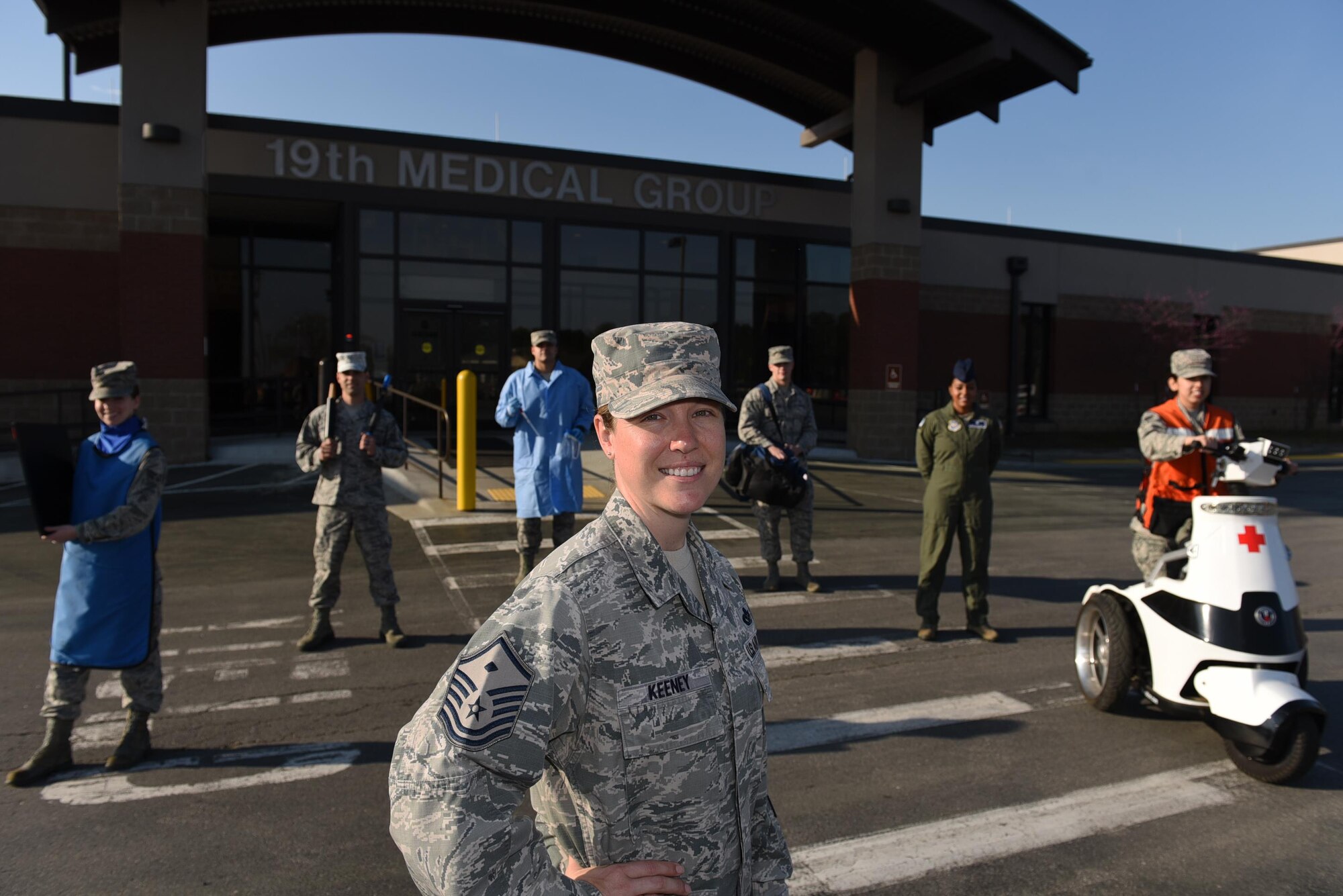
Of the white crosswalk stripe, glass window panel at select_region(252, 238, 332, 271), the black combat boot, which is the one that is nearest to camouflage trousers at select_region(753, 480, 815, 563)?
the black combat boot

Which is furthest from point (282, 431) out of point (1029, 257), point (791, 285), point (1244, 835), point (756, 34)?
point (1029, 257)

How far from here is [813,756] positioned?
4484mm

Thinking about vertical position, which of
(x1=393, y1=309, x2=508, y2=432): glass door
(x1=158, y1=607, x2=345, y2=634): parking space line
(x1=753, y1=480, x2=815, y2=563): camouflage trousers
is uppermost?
(x1=393, y1=309, x2=508, y2=432): glass door

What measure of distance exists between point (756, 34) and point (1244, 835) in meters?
20.6

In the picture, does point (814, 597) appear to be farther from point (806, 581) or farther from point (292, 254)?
point (292, 254)

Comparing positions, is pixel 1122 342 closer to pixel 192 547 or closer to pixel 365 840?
pixel 192 547

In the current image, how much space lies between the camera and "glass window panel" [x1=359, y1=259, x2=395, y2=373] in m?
18.2

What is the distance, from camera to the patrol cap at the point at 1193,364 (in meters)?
5.40

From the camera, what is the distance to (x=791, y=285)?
70.5 ft

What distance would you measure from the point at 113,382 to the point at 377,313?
1461cm

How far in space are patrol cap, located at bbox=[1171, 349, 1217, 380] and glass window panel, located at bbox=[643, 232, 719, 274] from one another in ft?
50.7

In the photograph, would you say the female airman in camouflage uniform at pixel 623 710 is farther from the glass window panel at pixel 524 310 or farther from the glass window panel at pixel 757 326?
the glass window panel at pixel 757 326

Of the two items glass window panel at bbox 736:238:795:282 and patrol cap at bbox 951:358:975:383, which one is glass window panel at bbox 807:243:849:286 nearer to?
glass window panel at bbox 736:238:795:282

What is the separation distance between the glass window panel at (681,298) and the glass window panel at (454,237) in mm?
3448
